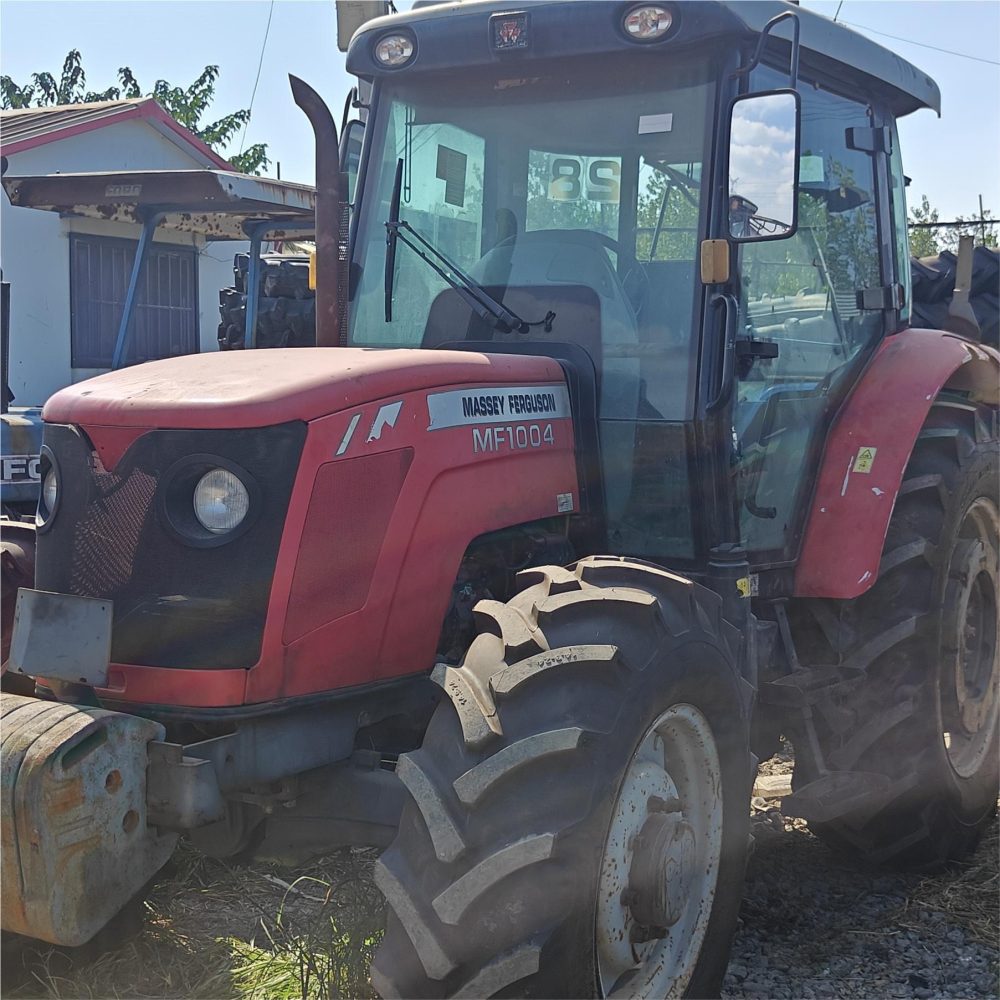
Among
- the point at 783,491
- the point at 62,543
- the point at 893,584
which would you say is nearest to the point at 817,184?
the point at 783,491

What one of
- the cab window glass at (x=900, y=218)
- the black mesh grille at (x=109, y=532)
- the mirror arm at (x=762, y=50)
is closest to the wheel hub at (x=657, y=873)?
the black mesh grille at (x=109, y=532)

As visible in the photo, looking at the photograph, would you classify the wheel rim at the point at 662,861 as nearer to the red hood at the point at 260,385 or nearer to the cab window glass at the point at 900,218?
the red hood at the point at 260,385

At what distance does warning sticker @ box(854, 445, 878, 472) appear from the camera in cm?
394

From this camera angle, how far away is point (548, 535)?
3377mm

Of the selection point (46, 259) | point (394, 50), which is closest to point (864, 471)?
point (394, 50)

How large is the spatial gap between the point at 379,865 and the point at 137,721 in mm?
580

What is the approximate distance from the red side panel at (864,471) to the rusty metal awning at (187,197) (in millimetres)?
4692

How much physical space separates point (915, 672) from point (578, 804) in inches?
80.4

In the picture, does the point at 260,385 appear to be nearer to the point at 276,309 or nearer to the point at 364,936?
the point at 364,936

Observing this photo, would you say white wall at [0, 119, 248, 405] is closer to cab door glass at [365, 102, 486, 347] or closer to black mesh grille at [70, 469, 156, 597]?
cab door glass at [365, 102, 486, 347]

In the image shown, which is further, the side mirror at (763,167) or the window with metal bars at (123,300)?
the window with metal bars at (123,300)

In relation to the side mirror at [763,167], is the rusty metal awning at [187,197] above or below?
above

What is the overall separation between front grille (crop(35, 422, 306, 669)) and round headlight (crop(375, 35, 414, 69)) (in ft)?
4.99

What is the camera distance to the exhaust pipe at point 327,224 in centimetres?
336
